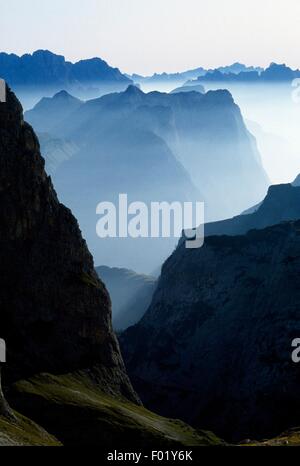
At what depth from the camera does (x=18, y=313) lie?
14550 cm

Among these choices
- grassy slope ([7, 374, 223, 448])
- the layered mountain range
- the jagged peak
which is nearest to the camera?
grassy slope ([7, 374, 223, 448])

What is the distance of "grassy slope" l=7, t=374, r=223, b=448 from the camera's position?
12300 centimetres

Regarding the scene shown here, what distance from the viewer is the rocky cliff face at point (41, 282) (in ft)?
474

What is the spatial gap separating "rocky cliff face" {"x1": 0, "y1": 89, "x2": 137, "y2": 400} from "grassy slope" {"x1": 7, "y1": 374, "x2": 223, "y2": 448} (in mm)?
8426

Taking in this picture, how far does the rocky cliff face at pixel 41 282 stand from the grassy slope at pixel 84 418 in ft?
27.6

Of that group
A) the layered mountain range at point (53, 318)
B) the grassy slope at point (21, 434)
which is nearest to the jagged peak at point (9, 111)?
the layered mountain range at point (53, 318)

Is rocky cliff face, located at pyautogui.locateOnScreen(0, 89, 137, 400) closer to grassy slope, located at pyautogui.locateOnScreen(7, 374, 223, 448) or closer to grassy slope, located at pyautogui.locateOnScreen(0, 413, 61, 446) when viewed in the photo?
grassy slope, located at pyautogui.locateOnScreen(7, 374, 223, 448)

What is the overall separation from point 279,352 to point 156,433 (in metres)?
66.2

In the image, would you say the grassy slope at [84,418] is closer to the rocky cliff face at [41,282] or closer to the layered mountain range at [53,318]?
the layered mountain range at [53,318]

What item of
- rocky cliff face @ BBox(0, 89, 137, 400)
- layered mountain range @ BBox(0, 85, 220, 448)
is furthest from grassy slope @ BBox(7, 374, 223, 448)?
rocky cliff face @ BBox(0, 89, 137, 400)

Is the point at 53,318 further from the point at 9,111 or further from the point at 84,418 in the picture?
the point at 9,111

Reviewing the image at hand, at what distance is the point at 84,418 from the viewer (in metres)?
126
